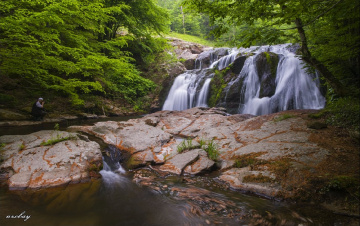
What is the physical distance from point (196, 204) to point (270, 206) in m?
1.13

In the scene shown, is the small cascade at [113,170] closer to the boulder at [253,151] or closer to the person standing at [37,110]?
the boulder at [253,151]

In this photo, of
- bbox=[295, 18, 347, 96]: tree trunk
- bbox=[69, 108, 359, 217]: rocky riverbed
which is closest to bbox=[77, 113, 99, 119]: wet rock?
bbox=[69, 108, 359, 217]: rocky riverbed

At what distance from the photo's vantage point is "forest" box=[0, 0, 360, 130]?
359cm

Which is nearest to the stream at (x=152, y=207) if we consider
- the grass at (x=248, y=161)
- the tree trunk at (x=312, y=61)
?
the grass at (x=248, y=161)

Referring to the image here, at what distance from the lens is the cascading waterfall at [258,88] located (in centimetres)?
1002

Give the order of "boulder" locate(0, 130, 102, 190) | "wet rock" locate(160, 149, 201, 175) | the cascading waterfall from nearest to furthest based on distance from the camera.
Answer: "boulder" locate(0, 130, 102, 190)
"wet rock" locate(160, 149, 201, 175)
the cascading waterfall

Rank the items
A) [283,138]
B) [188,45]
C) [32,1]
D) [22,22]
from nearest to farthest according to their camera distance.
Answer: [283,138]
[22,22]
[32,1]
[188,45]

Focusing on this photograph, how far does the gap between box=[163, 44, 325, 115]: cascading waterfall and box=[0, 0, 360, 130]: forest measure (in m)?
2.60

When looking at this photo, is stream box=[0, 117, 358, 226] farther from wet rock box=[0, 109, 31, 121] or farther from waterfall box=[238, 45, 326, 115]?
waterfall box=[238, 45, 326, 115]

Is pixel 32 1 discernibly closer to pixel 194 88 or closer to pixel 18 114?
pixel 18 114

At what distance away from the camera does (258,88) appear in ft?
38.5

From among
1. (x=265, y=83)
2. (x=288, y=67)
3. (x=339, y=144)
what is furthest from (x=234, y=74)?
(x=339, y=144)

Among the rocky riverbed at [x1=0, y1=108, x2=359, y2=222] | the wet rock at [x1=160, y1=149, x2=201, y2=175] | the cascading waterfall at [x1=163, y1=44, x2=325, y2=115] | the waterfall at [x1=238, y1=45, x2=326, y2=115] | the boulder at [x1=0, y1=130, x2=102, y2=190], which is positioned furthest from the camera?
the cascading waterfall at [x1=163, y1=44, x2=325, y2=115]

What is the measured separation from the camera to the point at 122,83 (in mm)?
15703
